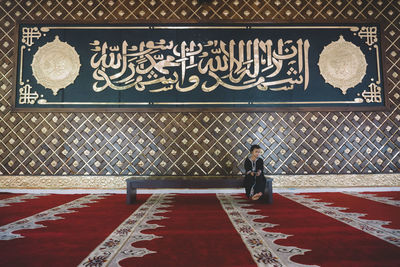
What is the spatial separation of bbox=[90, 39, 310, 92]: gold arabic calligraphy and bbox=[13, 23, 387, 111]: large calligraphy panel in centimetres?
2

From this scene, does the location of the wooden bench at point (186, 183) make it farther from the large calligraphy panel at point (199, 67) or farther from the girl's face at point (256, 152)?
the large calligraphy panel at point (199, 67)

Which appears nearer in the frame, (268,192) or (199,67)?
(268,192)

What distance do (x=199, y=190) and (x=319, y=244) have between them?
260 cm

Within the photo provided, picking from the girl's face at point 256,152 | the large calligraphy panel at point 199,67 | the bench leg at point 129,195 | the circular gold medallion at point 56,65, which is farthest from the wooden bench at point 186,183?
the circular gold medallion at point 56,65

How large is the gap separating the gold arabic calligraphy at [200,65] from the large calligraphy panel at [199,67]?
16 mm

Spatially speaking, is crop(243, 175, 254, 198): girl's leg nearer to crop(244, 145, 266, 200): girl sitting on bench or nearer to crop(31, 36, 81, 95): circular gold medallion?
crop(244, 145, 266, 200): girl sitting on bench

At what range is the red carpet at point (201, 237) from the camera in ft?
3.58

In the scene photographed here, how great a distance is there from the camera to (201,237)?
4.75ft

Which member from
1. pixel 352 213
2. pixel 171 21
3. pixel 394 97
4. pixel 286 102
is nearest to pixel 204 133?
pixel 286 102

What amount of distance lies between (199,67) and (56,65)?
227 cm

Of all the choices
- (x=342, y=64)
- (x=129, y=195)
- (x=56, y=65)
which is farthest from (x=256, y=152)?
(x=56, y=65)

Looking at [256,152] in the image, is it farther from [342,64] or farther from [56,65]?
[56,65]

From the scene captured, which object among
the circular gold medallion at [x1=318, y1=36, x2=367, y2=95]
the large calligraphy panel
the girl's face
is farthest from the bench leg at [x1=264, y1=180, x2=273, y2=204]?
the circular gold medallion at [x1=318, y1=36, x2=367, y2=95]

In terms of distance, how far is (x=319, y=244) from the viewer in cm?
129
